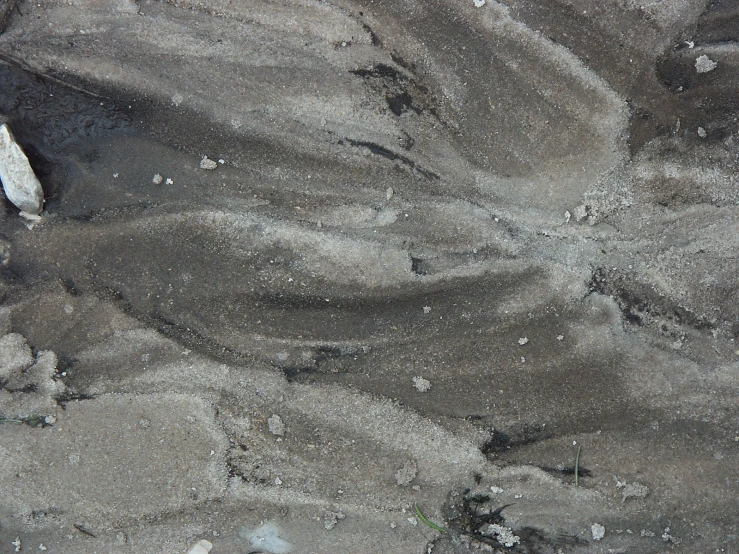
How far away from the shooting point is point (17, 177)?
2646 millimetres

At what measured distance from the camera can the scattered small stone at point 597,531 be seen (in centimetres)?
260

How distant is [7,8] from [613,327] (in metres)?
3.78

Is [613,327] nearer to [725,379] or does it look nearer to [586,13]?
[725,379]

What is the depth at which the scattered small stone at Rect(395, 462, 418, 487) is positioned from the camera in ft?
8.58

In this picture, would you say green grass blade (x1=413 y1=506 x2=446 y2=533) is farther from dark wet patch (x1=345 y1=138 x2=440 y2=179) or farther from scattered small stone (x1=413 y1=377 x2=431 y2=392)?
dark wet patch (x1=345 y1=138 x2=440 y2=179)

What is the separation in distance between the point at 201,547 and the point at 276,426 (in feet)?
2.46

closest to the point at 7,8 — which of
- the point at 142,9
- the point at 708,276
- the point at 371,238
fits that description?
the point at 142,9

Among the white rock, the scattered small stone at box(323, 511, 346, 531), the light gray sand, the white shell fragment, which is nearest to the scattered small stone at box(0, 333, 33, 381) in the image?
the light gray sand

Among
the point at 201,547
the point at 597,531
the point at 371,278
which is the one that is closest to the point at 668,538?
the point at 597,531

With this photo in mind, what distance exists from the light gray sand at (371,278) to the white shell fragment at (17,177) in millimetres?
115

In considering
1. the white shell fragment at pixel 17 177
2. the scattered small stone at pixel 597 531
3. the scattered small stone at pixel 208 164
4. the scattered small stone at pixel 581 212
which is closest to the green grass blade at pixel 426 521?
the scattered small stone at pixel 597 531

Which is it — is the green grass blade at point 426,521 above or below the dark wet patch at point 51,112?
below

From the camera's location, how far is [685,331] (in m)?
2.69

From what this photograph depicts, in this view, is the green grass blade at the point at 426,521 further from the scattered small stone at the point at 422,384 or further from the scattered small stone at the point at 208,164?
the scattered small stone at the point at 208,164
